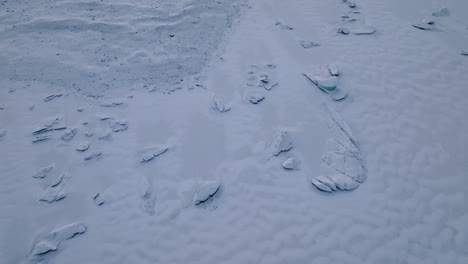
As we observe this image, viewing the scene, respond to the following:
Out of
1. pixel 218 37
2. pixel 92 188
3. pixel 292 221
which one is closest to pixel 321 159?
pixel 292 221

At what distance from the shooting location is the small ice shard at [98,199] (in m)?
3.07

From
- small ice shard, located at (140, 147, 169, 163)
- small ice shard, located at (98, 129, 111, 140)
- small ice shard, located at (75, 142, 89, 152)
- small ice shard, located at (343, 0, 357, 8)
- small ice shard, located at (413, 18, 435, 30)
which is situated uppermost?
A: small ice shard, located at (343, 0, 357, 8)

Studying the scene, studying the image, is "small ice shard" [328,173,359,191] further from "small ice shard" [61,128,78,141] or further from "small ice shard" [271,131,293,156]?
"small ice shard" [61,128,78,141]

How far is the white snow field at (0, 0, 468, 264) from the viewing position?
2777 millimetres

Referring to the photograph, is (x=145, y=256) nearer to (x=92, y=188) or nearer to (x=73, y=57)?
(x=92, y=188)

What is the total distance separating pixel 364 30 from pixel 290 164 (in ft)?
10.2

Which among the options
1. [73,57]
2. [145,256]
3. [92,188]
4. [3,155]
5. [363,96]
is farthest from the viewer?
[73,57]

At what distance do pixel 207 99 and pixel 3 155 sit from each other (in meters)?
2.62

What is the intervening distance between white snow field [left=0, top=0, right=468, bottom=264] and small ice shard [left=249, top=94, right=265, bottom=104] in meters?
0.02

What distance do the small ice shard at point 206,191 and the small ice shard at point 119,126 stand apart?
4.71 feet

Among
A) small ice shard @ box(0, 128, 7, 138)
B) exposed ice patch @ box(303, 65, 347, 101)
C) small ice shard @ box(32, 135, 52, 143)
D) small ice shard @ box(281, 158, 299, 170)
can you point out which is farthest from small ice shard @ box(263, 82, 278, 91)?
small ice shard @ box(0, 128, 7, 138)

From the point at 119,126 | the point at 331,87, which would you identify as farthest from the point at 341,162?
the point at 119,126

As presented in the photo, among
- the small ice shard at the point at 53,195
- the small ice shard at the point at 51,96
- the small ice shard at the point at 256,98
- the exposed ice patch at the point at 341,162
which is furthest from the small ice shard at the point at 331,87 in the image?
the small ice shard at the point at 51,96

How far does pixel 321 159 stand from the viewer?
3.32m
